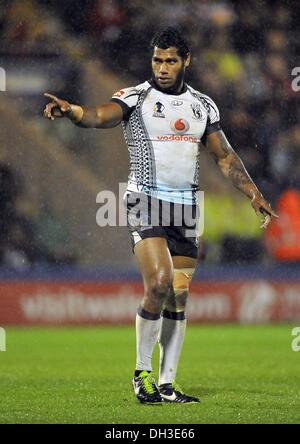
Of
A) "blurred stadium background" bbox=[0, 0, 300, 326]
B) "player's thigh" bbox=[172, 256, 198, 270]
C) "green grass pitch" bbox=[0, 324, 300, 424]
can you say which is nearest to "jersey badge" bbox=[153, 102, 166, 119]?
"player's thigh" bbox=[172, 256, 198, 270]

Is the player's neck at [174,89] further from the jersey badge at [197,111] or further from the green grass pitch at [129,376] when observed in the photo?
the green grass pitch at [129,376]

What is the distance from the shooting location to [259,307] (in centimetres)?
1433

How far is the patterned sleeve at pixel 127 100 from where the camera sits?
23.0 feet

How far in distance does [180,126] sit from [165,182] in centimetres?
38

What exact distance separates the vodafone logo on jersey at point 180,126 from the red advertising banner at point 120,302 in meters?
7.06

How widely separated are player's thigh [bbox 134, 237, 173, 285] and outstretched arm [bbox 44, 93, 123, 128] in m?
0.80

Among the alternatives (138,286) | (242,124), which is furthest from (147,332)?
(242,124)

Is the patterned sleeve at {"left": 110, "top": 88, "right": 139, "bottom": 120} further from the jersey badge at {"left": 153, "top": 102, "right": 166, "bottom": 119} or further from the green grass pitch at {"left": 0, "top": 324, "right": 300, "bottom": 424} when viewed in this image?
the green grass pitch at {"left": 0, "top": 324, "right": 300, "bottom": 424}

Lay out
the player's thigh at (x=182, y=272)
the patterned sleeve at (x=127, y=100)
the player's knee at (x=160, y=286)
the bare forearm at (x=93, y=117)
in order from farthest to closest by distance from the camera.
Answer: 1. the player's thigh at (x=182, y=272)
2. the patterned sleeve at (x=127, y=100)
3. the player's knee at (x=160, y=286)
4. the bare forearm at (x=93, y=117)

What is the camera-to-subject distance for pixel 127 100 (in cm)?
701

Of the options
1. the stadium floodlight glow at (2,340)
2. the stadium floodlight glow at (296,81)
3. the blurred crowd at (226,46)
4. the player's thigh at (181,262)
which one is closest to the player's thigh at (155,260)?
the player's thigh at (181,262)

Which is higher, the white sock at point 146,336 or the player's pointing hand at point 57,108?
the player's pointing hand at point 57,108

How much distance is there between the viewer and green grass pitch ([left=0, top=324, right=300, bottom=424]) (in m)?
6.28

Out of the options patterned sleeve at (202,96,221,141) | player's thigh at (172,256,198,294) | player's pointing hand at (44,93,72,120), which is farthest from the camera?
patterned sleeve at (202,96,221,141)
